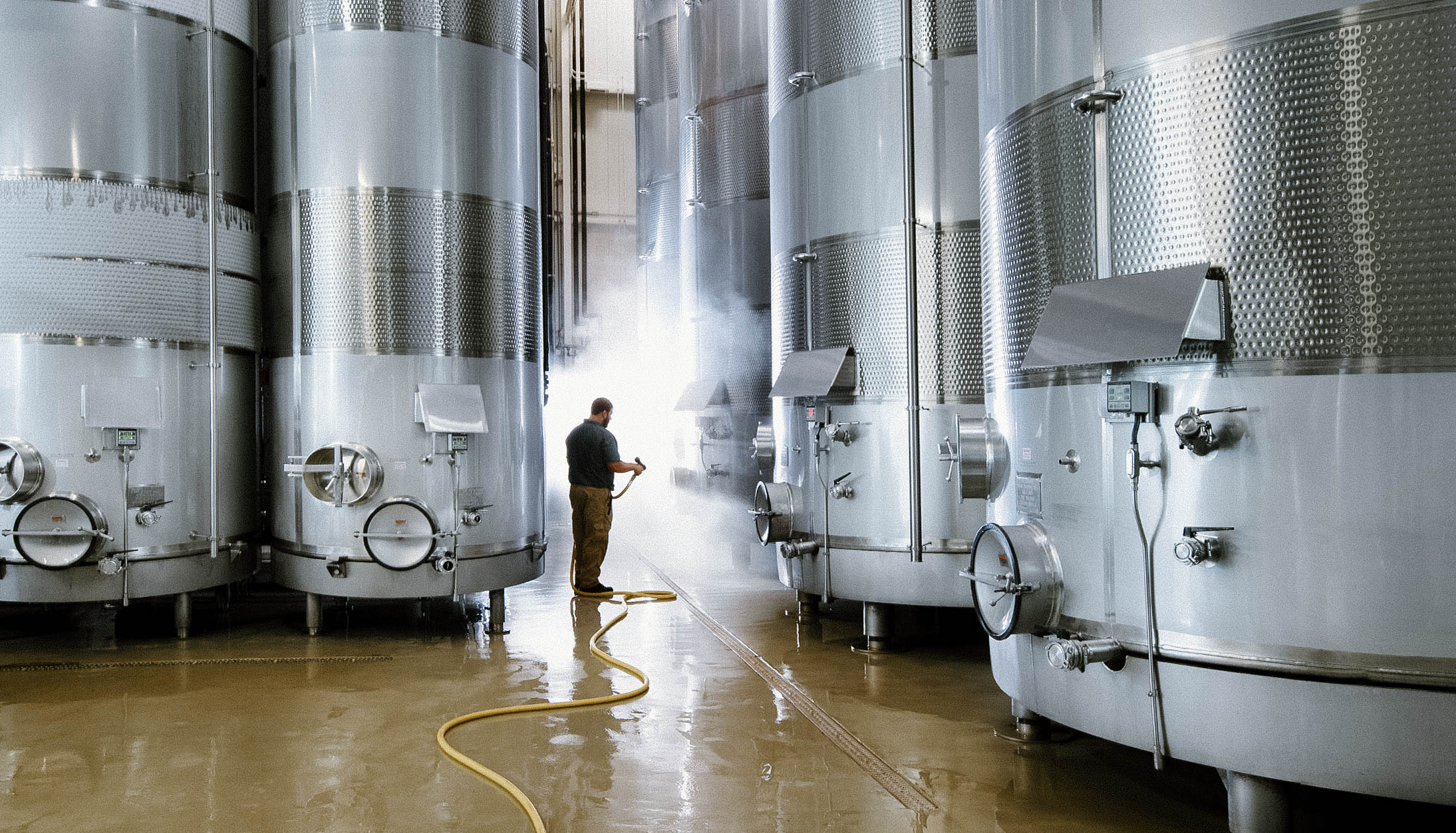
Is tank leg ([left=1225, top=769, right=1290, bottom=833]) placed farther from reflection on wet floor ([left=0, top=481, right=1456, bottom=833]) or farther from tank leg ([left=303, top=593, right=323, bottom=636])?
tank leg ([left=303, top=593, right=323, bottom=636])

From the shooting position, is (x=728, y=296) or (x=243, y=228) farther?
(x=728, y=296)

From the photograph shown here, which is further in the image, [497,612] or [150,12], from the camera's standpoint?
[497,612]

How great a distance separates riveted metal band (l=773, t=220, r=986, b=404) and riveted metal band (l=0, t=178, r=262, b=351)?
12.7ft

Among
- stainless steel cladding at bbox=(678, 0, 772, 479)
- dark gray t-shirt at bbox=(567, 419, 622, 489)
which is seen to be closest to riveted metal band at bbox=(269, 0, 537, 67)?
dark gray t-shirt at bbox=(567, 419, 622, 489)

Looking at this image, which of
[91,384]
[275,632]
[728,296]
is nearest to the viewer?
[91,384]

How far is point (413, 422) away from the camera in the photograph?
262 inches

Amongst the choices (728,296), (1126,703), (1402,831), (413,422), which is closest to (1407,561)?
(1126,703)

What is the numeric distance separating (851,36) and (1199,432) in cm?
397

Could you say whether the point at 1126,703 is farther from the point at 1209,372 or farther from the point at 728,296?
the point at 728,296

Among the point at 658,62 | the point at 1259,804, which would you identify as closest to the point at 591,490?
the point at 1259,804

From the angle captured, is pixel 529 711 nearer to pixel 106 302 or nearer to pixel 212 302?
pixel 212 302

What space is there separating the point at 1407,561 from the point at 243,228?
6.60 m

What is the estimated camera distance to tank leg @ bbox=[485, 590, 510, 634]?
274 inches

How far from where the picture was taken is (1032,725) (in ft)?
14.6
